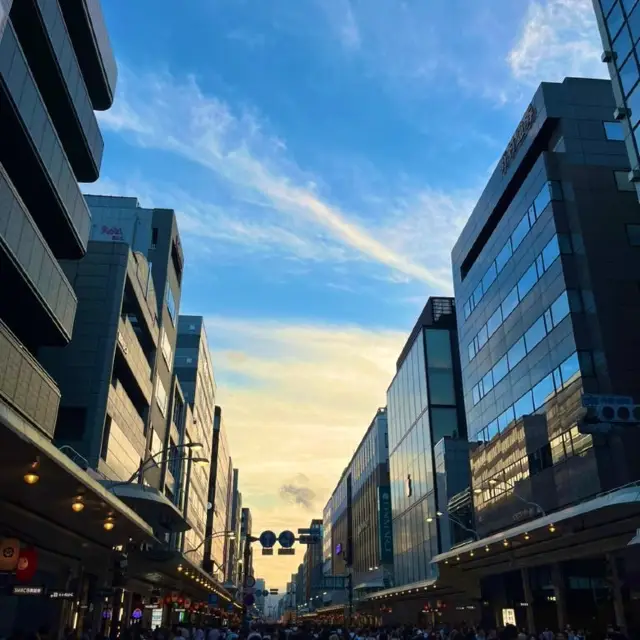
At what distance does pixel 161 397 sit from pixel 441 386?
27.6m

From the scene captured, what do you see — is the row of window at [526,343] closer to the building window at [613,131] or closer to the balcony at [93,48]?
the building window at [613,131]

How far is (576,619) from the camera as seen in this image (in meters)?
34.3

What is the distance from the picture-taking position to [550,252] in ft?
123

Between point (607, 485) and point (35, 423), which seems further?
point (607, 485)

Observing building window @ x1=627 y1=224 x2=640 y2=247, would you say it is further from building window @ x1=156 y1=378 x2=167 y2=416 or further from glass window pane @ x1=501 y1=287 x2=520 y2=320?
building window @ x1=156 y1=378 x2=167 y2=416

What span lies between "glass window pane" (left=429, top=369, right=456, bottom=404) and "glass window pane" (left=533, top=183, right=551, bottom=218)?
27.4m

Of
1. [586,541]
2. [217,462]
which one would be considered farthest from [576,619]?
[217,462]

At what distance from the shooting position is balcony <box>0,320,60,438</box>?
69.1 feet

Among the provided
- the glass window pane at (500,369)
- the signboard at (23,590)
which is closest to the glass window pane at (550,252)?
the glass window pane at (500,369)

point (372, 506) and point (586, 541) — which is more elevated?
point (372, 506)

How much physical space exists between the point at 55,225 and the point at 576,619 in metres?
34.1

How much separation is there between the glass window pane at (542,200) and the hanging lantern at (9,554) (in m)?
33.1

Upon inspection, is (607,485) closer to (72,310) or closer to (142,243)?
(72,310)

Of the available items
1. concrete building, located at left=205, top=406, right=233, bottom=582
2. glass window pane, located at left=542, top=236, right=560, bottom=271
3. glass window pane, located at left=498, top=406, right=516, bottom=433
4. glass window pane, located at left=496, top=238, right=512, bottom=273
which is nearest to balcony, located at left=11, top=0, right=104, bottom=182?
glass window pane, located at left=542, top=236, right=560, bottom=271
